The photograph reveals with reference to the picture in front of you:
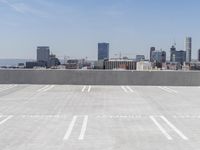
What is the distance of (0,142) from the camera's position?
1003cm

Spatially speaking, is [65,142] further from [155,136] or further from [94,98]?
[94,98]

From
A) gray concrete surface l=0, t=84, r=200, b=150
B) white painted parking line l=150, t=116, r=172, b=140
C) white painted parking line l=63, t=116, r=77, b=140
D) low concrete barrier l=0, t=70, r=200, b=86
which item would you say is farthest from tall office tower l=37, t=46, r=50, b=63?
white painted parking line l=150, t=116, r=172, b=140

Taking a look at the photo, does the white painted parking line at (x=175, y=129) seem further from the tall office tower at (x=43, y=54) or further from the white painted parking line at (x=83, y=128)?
the tall office tower at (x=43, y=54)

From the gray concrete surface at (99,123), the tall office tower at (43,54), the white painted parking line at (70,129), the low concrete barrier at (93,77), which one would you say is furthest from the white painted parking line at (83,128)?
the tall office tower at (43,54)

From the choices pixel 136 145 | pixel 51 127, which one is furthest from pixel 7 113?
pixel 136 145

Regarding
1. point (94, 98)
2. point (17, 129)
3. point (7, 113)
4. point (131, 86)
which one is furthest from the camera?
point (131, 86)

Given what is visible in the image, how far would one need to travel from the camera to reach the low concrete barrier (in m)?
30.7

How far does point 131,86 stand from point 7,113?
1522 centimetres

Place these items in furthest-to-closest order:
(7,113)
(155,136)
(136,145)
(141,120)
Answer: (7,113) < (141,120) < (155,136) < (136,145)

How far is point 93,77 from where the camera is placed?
30.9 meters

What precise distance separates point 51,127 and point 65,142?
2.29 meters

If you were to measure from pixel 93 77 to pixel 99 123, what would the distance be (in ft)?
58.8

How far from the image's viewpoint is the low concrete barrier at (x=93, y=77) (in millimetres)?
30672

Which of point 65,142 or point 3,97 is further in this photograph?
point 3,97
